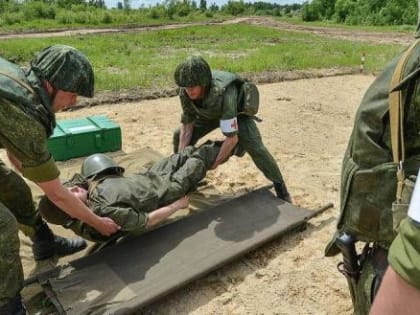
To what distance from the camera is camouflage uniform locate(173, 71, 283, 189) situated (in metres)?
3.68

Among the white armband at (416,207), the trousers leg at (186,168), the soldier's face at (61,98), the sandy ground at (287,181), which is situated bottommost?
the sandy ground at (287,181)

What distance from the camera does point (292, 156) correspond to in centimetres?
525

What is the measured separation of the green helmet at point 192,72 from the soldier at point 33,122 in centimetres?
110

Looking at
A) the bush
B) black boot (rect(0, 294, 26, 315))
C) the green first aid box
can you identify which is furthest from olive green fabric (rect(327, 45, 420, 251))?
the bush

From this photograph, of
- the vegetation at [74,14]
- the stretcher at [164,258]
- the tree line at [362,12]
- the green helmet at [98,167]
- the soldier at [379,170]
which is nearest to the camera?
the soldier at [379,170]

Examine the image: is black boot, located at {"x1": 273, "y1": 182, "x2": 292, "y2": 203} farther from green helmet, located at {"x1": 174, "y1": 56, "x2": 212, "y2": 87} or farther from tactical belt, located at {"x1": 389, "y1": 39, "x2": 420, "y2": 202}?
tactical belt, located at {"x1": 389, "y1": 39, "x2": 420, "y2": 202}

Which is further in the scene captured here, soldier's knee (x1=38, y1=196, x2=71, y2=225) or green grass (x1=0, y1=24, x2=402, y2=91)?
green grass (x1=0, y1=24, x2=402, y2=91)

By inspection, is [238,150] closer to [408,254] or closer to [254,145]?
[254,145]

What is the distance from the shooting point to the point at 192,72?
3.44 meters

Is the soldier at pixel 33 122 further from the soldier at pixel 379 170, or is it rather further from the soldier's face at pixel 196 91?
the soldier at pixel 379 170

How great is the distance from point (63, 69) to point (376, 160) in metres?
1.76

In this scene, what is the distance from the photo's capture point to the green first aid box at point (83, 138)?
467 centimetres

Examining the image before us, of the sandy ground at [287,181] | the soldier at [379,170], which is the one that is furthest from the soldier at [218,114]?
the soldier at [379,170]

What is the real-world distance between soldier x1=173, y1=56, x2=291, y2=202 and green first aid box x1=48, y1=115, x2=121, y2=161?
1.09 meters
